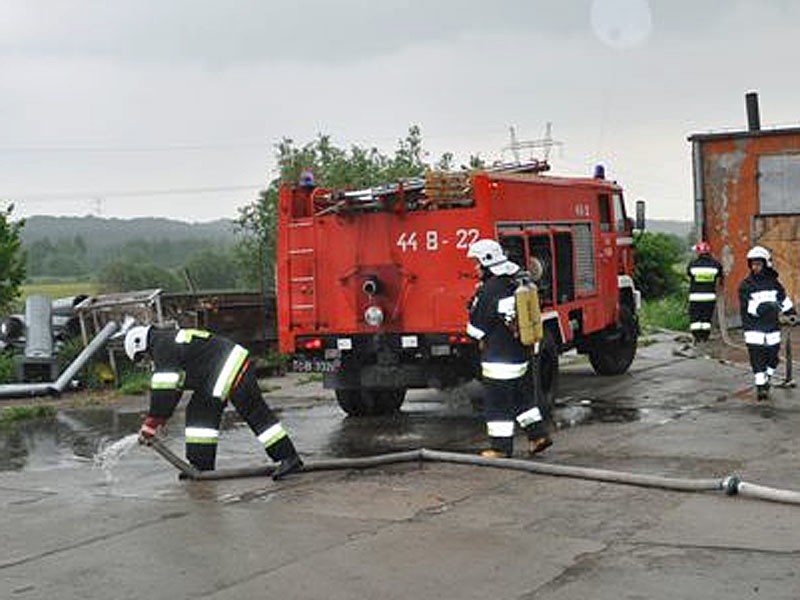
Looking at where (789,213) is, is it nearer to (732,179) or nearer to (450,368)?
(732,179)

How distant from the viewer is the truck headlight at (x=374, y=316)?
11570 millimetres

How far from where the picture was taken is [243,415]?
372 inches

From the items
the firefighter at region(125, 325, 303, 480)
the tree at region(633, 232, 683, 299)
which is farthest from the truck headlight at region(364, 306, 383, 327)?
Answer: the tree at region(633, 232, 683, 299)

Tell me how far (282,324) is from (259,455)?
6.69ft

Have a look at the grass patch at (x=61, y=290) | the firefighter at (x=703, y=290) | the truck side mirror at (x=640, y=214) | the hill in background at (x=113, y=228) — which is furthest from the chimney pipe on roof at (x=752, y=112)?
the hill in background at (x=113, y=228)

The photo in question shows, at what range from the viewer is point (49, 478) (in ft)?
32.2

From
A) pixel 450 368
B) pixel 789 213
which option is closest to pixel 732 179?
pixel 789 213

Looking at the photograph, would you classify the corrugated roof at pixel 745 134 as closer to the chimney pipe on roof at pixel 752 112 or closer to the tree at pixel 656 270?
the chimney pipe on roof at pixel 752 112

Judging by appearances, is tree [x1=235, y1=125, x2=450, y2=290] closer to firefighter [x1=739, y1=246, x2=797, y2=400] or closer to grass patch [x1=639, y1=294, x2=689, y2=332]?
grass patch [x1=639, y1=294, x2=689, y2=332]

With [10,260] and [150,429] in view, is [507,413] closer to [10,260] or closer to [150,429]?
[150,429]

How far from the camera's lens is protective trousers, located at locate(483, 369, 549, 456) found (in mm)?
9373

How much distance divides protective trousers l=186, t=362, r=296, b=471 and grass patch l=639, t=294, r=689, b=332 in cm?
1406

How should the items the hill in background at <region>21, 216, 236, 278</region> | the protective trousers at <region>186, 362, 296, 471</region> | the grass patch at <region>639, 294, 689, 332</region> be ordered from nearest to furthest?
the protective trousers at <region>186, 362, 296, 471</region> → the grass patch at <region>639, 294, 689, 332</region> → the hill in background at <region>21, 216, 236, 278</region>

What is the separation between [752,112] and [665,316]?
4.85 m
